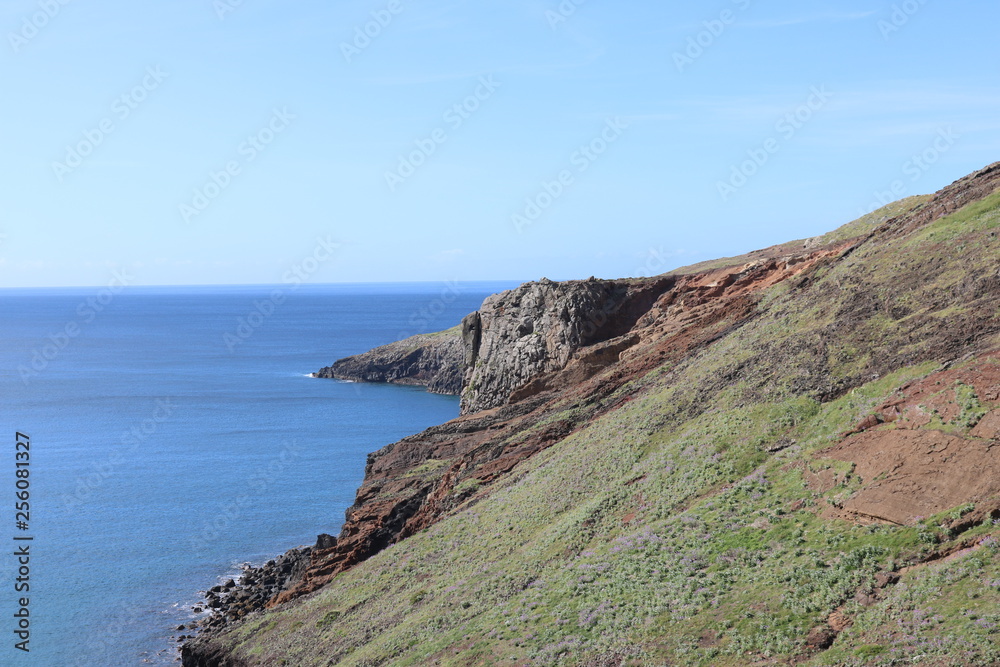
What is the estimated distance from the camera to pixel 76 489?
7694cm

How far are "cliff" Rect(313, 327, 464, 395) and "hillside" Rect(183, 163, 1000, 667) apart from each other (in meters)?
96.8

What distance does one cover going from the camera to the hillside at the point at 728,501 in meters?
22.6

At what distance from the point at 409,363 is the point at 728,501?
13495 centimetres

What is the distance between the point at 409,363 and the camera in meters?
162

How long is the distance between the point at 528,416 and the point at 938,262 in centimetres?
2618
